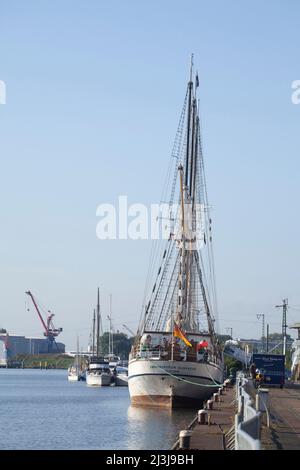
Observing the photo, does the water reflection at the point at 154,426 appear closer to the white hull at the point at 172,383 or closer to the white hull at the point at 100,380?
the white hull at the point at 172,383

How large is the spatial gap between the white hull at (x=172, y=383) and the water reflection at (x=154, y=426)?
2.70 ft

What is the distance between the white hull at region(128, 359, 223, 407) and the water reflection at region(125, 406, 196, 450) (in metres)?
0.82

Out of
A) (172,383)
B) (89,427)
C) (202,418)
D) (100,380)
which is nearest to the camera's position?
(202,418)

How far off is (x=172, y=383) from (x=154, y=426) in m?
13.1

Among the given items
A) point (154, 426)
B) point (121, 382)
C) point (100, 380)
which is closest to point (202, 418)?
point (154, 426)

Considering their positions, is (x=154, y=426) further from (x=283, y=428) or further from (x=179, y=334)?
(x=283, y=428)

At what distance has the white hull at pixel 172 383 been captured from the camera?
63.2m

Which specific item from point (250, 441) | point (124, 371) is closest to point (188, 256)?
point (250, 441)

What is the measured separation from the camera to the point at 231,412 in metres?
41.8

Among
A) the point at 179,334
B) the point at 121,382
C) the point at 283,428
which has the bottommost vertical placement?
the point at 121,382

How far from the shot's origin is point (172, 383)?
63.2 metres

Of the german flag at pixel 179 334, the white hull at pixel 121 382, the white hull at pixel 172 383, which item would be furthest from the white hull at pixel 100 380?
the german flag at pixel 179 334

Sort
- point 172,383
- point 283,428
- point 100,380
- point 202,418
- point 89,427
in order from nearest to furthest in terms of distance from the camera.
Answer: point 283,428, point 202,418, point 89,427, point 172,383, point 100,380

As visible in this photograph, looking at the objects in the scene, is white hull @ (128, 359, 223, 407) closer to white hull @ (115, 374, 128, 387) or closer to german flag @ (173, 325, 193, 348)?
german flag @ (173, 325, 193, 348)
